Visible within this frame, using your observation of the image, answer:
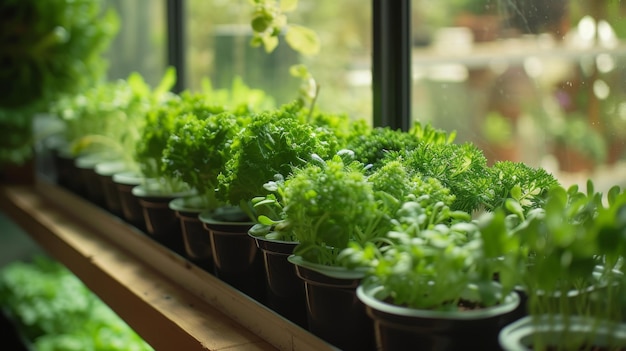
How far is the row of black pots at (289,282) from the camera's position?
854 millimetres

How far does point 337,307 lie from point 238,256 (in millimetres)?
372

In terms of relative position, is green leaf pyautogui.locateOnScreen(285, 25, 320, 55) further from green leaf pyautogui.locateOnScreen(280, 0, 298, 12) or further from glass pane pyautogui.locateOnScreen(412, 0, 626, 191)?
glass pane pyautogui.locateOnScreen(412, 0, 626, 191)

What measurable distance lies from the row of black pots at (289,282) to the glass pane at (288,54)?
18.9 inches

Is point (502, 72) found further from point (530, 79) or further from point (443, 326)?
point (443, 326)

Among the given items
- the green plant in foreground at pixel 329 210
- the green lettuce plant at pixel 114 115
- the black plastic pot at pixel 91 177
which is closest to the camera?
the green plant in foreground at pixel 329 210

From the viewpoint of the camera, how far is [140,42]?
323 centimetres

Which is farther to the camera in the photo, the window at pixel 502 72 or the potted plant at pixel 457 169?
the window at pixel 502 72

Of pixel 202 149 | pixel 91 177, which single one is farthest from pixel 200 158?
pixel 91 177

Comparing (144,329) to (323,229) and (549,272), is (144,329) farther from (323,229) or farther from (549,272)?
(549,272)

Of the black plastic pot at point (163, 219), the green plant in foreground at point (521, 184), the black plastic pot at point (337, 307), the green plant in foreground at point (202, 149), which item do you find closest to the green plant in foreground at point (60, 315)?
the black plastic pot at point (163, 219)

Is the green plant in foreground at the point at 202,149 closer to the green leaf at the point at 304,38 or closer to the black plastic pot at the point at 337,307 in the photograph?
the green leaf at the point at 304,38

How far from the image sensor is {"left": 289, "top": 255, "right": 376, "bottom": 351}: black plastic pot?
1019mm

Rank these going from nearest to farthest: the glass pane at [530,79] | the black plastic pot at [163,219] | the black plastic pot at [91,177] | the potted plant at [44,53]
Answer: the glass pane at [530,79]
the black plastic pot at [163,219]
the black plastic pot at [91,177]
the potted plant at [44,53]

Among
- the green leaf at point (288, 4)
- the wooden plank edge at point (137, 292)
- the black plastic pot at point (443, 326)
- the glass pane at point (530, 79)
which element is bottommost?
the wooden plank edge at point (137, 292)
